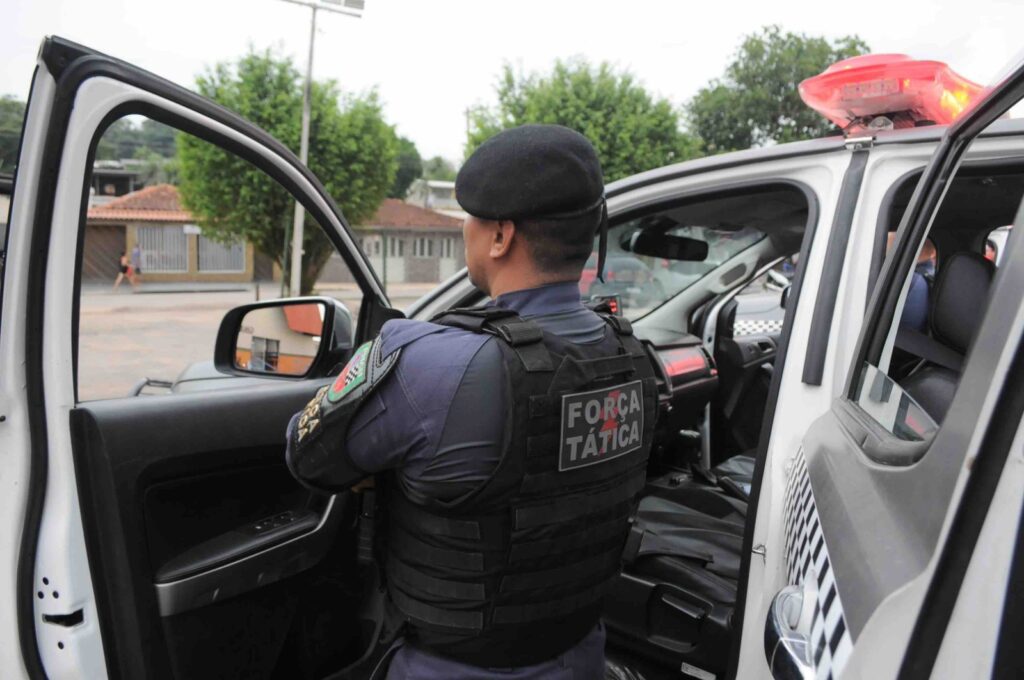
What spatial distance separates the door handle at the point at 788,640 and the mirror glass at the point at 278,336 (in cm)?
135

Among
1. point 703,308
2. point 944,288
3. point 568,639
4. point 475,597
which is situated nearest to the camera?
point 475,597

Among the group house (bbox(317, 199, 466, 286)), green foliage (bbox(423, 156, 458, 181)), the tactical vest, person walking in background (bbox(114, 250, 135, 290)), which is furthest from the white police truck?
green foliage (bbox(423, 156, 458, 181))

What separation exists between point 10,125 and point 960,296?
1805mm

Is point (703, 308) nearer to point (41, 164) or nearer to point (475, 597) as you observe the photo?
point (475, 597)

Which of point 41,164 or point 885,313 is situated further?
point 885,313

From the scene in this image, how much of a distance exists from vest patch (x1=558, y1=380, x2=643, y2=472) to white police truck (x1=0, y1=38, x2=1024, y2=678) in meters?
0.33

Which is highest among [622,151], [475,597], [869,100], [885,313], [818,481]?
[622,151]

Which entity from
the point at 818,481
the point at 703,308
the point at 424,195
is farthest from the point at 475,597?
the point at 424,195

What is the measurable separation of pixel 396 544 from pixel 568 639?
38cm

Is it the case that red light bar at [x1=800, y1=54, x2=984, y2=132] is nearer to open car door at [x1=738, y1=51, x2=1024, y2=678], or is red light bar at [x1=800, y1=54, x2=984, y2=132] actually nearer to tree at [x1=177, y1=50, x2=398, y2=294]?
open car door at [x1=738, y1=51, x2=1024, y2=678]

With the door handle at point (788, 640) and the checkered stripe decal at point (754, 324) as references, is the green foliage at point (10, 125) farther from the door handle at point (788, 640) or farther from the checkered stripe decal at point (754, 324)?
the checkered stripe decal at point (754, 324)

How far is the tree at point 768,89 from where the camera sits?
106 feet

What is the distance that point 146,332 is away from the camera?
7434 millimetres

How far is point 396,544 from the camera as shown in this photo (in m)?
1.41
